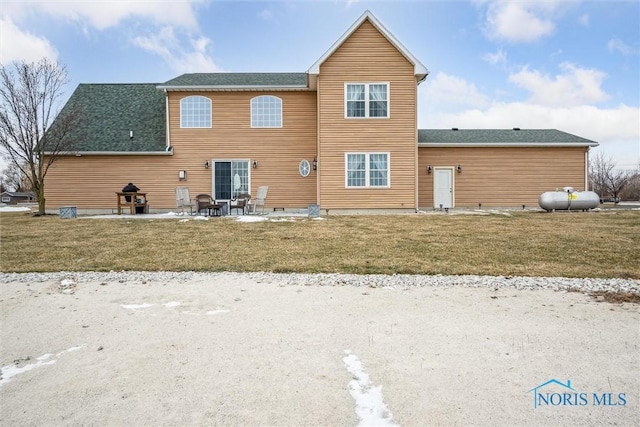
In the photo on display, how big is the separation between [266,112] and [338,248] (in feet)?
38.2

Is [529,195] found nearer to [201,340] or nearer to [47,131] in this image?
[201,340]

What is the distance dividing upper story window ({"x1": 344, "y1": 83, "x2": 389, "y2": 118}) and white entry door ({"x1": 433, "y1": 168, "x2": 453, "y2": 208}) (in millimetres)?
4587

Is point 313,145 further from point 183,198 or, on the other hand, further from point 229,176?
point 183,198

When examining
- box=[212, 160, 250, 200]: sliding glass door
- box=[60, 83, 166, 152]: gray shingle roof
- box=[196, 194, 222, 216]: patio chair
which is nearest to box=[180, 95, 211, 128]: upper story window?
box=[60, 83, 166, 152]: gray shingle roof

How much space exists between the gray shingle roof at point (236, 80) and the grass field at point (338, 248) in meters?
8.09

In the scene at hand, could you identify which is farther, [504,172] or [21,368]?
[504,172]

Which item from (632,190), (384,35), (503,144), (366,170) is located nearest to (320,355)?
(366,170)

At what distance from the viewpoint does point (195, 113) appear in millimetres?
17703

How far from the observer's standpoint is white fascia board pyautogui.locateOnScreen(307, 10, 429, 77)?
1585 cm

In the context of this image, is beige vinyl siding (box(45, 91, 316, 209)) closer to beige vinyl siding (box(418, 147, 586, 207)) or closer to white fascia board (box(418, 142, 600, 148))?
white fascia board (box(418, 142, 600, 148))

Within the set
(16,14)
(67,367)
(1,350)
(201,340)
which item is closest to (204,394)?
(201,340)

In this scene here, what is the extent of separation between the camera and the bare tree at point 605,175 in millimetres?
34031

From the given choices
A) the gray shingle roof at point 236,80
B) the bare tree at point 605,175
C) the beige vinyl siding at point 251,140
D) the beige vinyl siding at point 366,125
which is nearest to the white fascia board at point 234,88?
the gray shingle roof at point 236,80

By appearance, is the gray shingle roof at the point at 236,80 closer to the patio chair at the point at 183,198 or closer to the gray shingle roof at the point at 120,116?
the gray shingle roof at the point at 120,116
